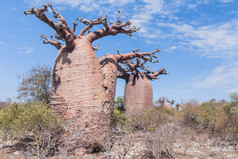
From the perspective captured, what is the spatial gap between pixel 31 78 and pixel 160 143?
633cm

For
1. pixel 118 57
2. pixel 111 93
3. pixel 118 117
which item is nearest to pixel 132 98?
pixel 118 117

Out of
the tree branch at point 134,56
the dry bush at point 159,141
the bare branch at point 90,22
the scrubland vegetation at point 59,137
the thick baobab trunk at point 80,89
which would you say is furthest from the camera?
the tree branch at point 134,56

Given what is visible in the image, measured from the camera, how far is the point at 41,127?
16.8ft

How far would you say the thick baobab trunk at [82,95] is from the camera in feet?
18.0

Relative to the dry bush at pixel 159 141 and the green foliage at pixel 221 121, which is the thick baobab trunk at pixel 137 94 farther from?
the dry bush at pixel 159 141

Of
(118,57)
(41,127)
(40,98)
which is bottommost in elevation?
(41,127)

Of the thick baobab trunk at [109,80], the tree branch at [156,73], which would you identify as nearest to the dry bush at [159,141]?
the thick baobab trunk at [109,80]

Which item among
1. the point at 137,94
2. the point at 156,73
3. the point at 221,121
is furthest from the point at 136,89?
the point at 221,121

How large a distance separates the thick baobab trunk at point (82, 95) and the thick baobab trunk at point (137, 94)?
5277 millimetres

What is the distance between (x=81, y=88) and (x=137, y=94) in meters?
6.07

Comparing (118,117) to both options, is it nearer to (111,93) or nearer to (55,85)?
(111,93)

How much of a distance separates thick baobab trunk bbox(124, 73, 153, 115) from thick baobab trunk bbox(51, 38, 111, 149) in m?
5.28

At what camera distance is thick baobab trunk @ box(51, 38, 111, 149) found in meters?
5.48

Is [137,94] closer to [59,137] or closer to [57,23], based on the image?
[59,137]
